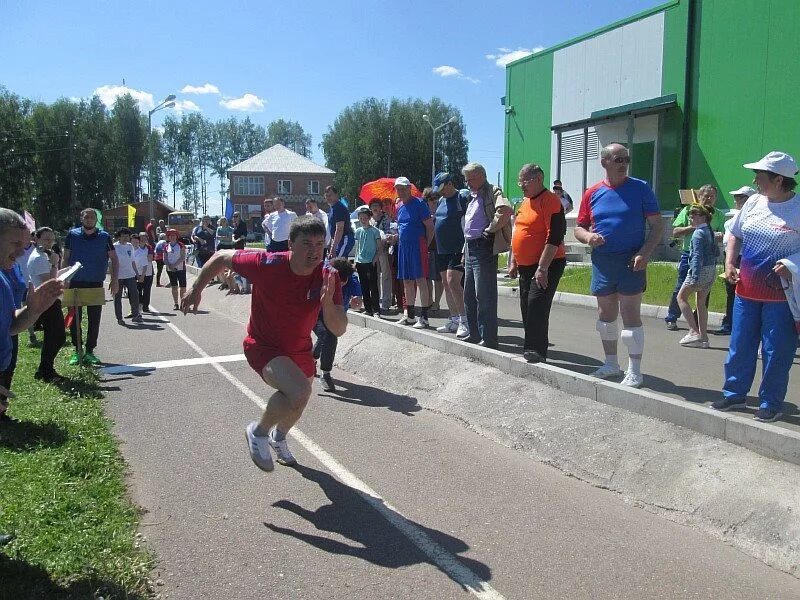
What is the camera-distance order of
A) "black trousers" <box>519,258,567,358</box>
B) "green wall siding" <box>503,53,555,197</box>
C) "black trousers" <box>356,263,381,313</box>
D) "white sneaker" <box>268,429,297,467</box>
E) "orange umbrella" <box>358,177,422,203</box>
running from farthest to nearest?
"green wall siding" <box>503,53,555,197</box> → "orange umbrella" <box>358,177,422,203</box> → "black trousers" <box>356,263,381,313</box> → "black trousers" <box>519,258,567,358</box> → "white sneaker" <box>268,429,297,467</box>

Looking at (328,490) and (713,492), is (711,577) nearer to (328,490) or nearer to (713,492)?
(713,492)

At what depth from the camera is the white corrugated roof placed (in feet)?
273

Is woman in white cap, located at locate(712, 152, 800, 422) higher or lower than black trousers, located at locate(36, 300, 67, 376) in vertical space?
higher

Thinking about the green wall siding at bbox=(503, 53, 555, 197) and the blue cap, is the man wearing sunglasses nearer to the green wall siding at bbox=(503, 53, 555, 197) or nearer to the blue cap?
the blue cap

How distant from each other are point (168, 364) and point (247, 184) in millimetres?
78025

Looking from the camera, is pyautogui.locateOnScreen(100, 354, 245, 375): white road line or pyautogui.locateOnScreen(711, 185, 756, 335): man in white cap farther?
pyautogui.locateOnScreen(100, 354, 245, 375): white road line

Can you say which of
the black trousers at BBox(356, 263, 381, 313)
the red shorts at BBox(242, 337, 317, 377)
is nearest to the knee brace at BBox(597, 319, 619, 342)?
the red shorts at BBox(242, 337, 317, 377)

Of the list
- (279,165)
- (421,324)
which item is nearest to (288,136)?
(279,165)

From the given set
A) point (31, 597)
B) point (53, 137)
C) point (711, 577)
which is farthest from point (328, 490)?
point (53, 137)

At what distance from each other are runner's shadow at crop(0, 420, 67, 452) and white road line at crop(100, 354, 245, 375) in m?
2.96

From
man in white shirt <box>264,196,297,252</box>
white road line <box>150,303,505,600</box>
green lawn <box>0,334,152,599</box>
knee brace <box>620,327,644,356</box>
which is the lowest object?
white road line <box>150,303,505,600</box>

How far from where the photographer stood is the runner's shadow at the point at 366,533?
385 cm

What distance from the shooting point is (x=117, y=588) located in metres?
3.43

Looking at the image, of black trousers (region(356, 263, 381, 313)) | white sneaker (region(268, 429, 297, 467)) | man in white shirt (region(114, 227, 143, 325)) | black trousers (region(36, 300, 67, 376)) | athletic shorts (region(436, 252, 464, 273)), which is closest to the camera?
white sneaker (region(268, 429, 297, 467))
